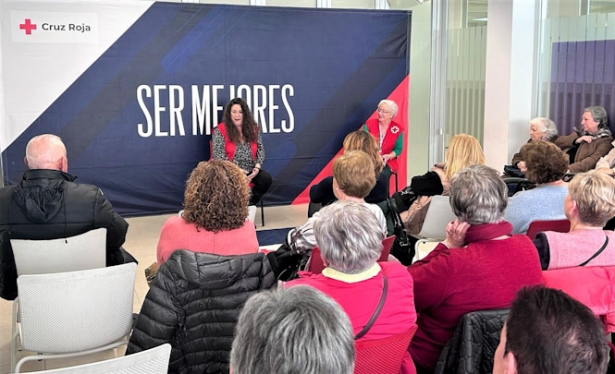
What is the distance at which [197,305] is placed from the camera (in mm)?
2691

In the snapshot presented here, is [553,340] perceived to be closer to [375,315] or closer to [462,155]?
[375,315]

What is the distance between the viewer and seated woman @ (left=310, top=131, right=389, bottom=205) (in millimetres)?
4438

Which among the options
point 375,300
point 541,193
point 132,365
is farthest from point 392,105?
point 132,365

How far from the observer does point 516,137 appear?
25.3ft

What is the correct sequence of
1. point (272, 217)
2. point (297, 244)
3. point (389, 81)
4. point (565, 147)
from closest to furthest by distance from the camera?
point (297, 244) → point (565, 147) → point (272, 217) → point (389, 81)

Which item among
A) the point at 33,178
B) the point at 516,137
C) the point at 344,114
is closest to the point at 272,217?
the point at 344,114

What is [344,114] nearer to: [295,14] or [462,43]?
[295,14]

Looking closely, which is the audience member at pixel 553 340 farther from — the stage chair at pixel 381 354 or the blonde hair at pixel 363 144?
the blonde hair at pixel 363 144

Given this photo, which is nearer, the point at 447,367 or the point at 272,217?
the point at 447,367

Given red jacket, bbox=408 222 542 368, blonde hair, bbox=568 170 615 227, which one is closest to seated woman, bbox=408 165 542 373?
red jacket, bbox=408 222 542 368

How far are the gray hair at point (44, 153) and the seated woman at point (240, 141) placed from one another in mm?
3302

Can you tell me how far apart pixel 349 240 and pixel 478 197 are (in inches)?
30.2

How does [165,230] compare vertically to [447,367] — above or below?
above

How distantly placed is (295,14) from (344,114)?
Result: 126 centimetres
